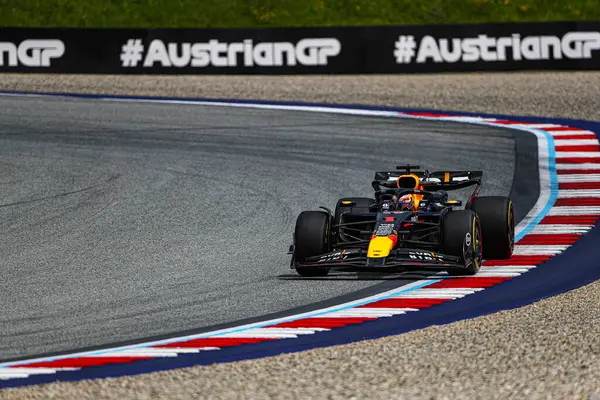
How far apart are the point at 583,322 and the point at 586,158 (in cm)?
1008

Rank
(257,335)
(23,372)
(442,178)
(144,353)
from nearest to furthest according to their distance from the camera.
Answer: (23,372), (144,353), (257,335), (442,178)

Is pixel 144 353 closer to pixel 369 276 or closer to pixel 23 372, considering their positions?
pixel 23 372

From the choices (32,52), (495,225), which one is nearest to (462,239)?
(495,225)

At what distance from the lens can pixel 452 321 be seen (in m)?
10.5

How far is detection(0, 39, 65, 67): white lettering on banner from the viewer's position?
95.8ft

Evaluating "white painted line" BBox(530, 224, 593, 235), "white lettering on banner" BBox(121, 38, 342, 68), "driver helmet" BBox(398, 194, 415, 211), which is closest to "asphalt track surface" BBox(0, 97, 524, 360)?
"driver helmet" BBox(398, 194, 415, 211)

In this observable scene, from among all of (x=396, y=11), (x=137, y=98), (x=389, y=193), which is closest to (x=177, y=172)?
(x=389, y=193)

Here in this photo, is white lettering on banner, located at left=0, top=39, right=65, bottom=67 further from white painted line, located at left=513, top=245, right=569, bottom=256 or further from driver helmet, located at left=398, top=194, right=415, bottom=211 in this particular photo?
driver helmet, located at left=398, top=194, right=415, bottom=211

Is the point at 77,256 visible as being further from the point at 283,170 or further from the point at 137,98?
the point at 137,98

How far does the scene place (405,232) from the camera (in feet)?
40.4

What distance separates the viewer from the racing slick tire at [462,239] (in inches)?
478

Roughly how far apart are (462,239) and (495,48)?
1763 cm

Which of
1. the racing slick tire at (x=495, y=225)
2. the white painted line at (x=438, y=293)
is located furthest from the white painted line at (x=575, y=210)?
the white painted line at (x=438, y=293)

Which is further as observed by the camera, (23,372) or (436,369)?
(23,372)
